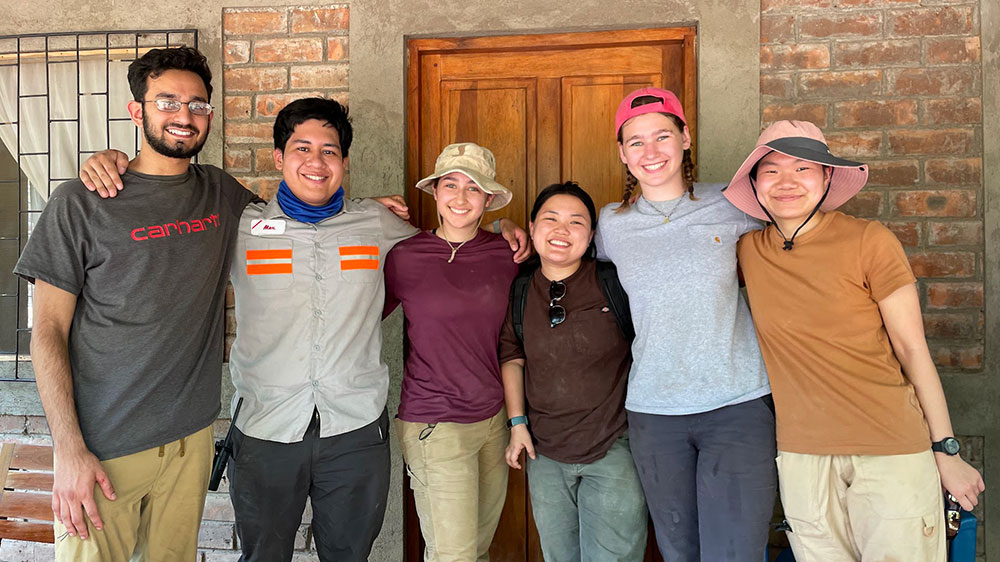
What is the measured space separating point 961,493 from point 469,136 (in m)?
2.48

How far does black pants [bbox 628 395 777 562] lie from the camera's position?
2.11 metres

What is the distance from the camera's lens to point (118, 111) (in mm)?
3328

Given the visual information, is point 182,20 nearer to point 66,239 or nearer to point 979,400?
point 66,239

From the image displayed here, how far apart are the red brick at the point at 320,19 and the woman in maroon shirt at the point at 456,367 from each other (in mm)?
1104

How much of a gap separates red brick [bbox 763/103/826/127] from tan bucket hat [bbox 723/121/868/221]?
0.68 m

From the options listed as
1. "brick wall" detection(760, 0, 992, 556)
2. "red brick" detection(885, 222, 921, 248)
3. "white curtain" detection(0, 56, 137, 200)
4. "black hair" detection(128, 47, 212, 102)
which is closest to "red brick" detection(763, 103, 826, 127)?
"brick wall" detection(760, 0, 992, 556)

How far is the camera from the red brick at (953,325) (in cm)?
281

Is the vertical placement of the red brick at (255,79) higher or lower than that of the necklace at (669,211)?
higher

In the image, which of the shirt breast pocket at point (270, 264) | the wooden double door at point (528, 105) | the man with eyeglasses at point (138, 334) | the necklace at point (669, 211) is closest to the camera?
the man with eyeglasses at point (138, 334)

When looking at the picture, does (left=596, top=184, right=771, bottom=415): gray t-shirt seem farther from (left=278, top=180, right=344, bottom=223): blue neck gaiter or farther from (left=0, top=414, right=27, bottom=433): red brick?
(left=0, top=414, right=27, bottom=433): red brick

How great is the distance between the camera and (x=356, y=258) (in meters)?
2.51

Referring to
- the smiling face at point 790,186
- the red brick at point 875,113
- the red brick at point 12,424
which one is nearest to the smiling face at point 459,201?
the smiling face at point 790,186

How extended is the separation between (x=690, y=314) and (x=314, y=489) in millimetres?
1590

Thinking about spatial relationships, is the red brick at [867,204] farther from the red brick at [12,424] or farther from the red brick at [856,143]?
the red brick at [12,424]
